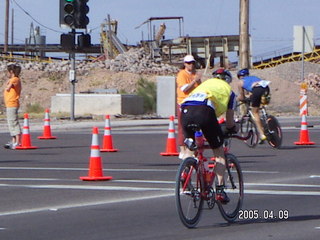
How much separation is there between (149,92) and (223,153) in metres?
33.5

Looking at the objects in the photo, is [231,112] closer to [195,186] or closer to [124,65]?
[195,186]

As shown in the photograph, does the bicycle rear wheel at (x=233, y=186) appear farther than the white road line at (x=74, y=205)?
No

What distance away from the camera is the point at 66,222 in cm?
1065

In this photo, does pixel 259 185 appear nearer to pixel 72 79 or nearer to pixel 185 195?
pixel 185 195

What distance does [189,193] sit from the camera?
10000 mm

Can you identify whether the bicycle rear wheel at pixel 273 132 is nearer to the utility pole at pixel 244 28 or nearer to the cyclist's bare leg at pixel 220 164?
the cyclist's bare leg at pixel 220 164

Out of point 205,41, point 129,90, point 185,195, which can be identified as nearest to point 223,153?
point 185,195

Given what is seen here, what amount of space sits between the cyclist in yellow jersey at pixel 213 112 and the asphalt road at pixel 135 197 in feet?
2.29

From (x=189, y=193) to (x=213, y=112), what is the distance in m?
0.94

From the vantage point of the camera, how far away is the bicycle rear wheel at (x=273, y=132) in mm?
20969
